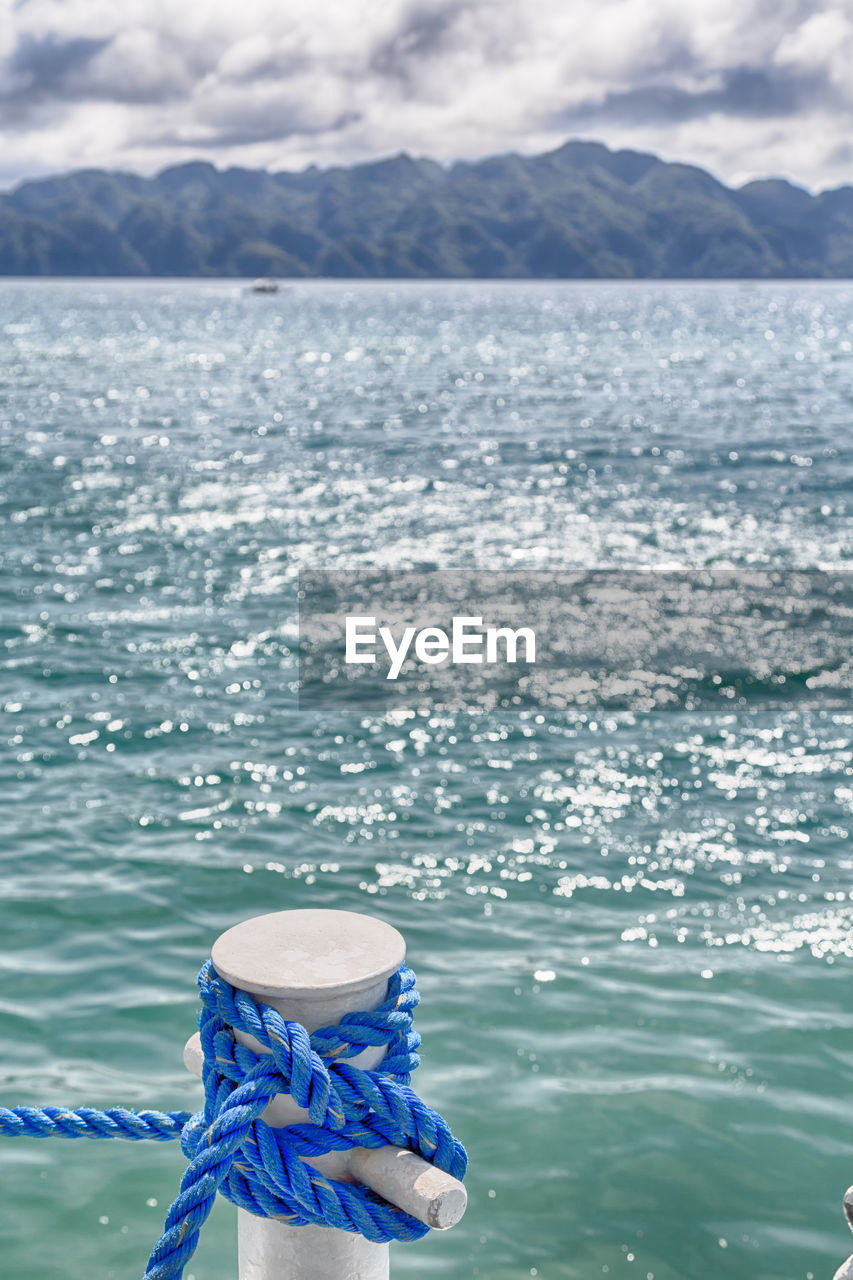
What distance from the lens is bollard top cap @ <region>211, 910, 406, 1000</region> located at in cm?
281

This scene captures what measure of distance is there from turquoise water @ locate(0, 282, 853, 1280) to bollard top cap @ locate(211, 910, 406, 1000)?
197 inches

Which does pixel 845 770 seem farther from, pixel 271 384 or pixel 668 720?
pixel 271 384

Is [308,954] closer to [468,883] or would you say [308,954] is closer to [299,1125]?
[299,1125]

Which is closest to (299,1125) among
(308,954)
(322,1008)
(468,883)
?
(322,1008)

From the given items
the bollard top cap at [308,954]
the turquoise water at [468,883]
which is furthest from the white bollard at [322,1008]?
the turquoise water at [468,883]

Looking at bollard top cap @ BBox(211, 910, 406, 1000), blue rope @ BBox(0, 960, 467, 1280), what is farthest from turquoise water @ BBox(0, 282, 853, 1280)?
bollard top cap @ BBox(211, 910, 406, 1000)

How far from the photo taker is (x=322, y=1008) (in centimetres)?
286

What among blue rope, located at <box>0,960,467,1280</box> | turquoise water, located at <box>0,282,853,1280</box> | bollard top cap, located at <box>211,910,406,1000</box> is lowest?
turquoise water, located at <box>0,282,853,1280</box>

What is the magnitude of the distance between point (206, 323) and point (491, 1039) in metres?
140

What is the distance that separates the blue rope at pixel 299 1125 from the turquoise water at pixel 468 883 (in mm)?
4788

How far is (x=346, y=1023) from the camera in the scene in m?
2.89

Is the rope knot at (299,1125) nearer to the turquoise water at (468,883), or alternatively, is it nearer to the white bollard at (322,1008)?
the white bollard at (322,1008)

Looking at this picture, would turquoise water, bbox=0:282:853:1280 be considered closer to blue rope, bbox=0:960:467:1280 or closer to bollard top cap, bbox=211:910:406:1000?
blue rope, bbox=0:960:467:1280

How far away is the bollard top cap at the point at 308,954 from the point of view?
9.22 ft
